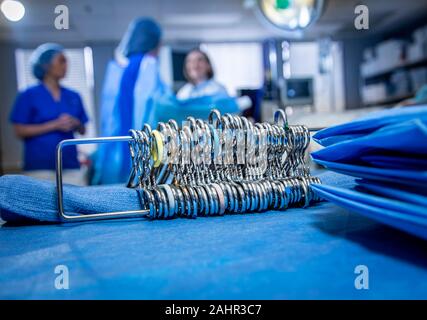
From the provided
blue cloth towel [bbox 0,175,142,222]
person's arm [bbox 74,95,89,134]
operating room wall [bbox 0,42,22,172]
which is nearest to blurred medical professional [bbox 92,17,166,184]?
person's arm [bbox 74,95,89,134]


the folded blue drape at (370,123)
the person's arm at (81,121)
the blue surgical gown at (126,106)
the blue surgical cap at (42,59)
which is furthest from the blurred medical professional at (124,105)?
the folded blue drape at (370,123)

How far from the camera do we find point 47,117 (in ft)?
6.16

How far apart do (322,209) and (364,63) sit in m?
5.48

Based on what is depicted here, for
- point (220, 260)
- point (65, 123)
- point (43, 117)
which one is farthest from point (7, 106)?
point (220, 260)

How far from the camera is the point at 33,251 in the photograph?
371 millimetres

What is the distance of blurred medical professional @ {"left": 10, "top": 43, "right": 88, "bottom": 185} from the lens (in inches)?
72.4

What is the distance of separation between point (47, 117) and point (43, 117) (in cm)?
2

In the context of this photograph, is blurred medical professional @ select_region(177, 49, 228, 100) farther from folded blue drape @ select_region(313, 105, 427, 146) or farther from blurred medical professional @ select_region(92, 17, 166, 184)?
folded blue drape @ select_region(313, 105, 427, 146)

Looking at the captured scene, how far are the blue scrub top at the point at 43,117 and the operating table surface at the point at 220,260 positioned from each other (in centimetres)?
154

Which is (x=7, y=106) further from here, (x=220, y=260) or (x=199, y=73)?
(x=220, y=260)

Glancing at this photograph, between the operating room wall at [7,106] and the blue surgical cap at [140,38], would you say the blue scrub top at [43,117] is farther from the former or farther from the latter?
the operating room wall at [7,106]

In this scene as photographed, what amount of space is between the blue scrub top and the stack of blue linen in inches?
67.3
